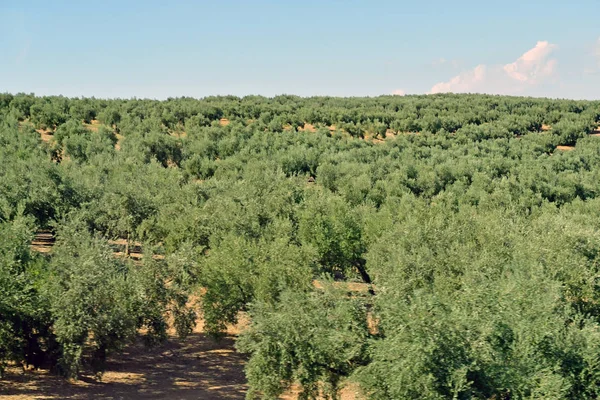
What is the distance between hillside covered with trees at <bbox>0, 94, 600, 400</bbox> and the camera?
16094 mm

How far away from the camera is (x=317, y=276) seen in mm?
26484

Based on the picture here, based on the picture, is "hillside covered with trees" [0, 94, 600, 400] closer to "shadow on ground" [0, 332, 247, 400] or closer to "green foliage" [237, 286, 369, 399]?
"green foliage" [237, 286, 369, 399]

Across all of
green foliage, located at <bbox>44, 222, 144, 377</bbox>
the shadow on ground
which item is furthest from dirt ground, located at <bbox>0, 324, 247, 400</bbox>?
green foliage, located at <bbox>44, 222, 144, 377</bbox>

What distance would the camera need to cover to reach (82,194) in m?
37.8

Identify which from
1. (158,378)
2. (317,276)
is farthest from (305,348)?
(158,378)

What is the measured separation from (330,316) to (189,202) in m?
22.1

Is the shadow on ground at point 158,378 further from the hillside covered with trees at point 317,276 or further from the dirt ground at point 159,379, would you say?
the hillside covered with trees at point 317,276

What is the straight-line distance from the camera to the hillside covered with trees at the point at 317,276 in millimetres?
16094

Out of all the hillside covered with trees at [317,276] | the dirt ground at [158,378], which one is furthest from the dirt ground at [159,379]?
the hillside covered with trees at [317,276]

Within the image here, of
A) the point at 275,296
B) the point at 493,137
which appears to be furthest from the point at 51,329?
the point at 493,137

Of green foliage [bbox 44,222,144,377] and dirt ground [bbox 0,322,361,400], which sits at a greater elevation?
green foliage [bbox 44,222,144,377]

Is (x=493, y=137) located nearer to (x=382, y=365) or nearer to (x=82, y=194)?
(x=82, y=194)

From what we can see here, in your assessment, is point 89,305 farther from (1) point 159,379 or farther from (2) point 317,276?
(2) point 317,276

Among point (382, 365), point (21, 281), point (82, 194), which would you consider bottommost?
point (382, 365)
